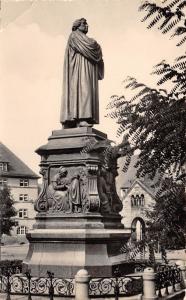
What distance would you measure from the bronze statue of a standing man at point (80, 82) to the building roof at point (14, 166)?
154 ft

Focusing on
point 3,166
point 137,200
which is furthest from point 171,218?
point 137,200

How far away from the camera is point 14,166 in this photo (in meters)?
60.1

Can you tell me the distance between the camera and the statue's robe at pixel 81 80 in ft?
37.6

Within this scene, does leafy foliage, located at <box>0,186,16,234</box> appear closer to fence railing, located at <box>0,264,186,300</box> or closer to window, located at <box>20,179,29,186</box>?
window, located at <box>20,179,29,186</box>

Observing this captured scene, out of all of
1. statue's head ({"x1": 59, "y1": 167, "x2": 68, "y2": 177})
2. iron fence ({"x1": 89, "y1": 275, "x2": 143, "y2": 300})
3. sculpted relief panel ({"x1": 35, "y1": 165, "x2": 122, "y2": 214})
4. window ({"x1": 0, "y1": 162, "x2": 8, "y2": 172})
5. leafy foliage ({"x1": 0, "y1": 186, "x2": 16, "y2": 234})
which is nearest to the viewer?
iron fence ({"x1": 89, "y1": 275, "x2": 143, "y2": 300})

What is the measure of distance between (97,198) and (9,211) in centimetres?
2969

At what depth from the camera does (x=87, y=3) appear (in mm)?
A: 9836

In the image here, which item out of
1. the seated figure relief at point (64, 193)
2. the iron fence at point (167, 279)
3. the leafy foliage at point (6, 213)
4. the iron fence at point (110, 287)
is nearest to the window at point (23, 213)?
the leafy foliage at point (6, 213)

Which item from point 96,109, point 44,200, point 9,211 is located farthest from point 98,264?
point 9,211

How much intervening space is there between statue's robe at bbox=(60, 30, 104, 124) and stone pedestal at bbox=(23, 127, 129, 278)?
446 mm

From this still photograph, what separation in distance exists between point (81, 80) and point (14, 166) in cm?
4962

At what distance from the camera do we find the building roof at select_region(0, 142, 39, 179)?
192 ft

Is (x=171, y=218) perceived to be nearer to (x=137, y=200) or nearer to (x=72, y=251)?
(x=72, y=251)

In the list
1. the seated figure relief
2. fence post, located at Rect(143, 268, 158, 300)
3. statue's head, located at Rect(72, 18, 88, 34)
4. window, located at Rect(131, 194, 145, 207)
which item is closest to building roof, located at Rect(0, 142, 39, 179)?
window, located at Rect(131, 194, 145, 207)
